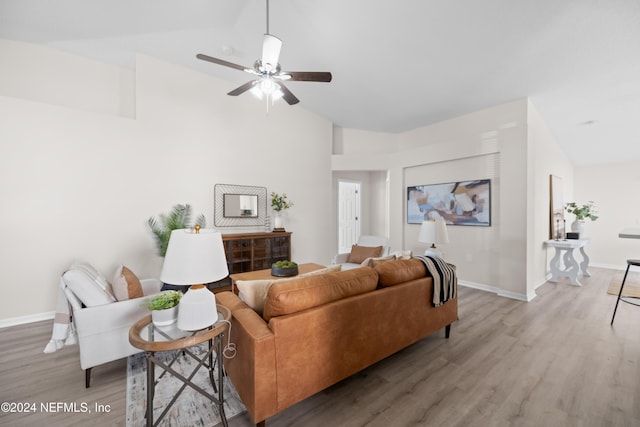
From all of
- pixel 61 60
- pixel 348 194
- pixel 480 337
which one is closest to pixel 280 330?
pixel 480 337

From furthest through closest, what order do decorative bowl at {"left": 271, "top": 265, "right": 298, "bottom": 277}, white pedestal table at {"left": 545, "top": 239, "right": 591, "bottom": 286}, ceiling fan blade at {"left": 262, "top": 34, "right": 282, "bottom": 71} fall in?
white pedestal table at {"left": 545, "top": 239, "right": 591, "bottom": 286} → decorative bowl at {"left": 271, "top": 265, "right": 298, "bottom": 277} → ceiling fan blade at {"left": 262, "top": 34, "right": 282, "bottom": 71}

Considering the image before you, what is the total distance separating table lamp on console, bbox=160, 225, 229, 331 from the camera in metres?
1.39

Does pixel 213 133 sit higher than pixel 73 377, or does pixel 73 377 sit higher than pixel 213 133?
pixel 213 133

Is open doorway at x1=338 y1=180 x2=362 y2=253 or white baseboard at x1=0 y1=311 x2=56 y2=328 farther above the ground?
open doorway at x1=338 y1=180 x2=362 y2=253

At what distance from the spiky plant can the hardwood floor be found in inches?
54.9

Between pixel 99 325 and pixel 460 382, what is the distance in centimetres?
271

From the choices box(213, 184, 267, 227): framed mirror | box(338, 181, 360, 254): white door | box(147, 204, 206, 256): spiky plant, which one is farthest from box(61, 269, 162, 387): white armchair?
box(338, 181, 360, 254): white door

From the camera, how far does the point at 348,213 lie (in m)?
6.13

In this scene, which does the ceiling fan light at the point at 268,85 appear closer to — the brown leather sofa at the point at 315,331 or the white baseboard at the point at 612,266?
the brown leather sofa at the point at 315,331

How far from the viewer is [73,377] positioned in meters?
1.95

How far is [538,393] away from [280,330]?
1.92 metres

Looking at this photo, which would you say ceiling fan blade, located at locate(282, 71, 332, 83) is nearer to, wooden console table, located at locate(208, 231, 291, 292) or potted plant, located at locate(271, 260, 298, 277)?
potted plant, located at locate(271, 260, 298, 277)

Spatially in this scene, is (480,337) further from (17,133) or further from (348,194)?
(17,133)

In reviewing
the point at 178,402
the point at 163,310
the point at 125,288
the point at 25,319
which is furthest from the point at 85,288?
the point at 25,319
